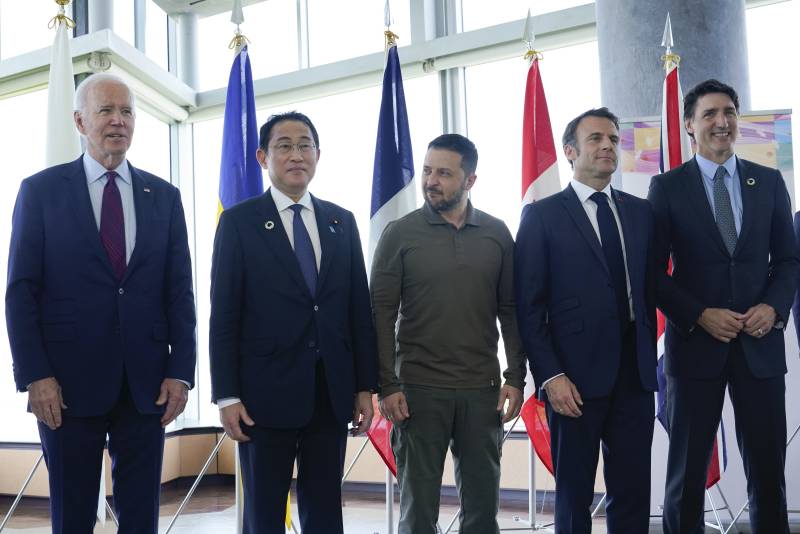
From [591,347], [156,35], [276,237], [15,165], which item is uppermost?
[156,35]

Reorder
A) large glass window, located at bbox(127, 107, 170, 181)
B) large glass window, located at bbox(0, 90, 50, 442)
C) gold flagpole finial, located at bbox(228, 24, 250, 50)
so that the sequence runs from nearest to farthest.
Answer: gold flagpole finial, located at bbox(228, 24, 250, 50)
large glass window, located at bbox(0, 90, 50, 442)
large glass window, located at bbox(127, 107, 170, 181)

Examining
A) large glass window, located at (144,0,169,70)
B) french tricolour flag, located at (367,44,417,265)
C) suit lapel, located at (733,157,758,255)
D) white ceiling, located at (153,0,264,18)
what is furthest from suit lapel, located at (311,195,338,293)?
white ceiling, located at (153,0,264,18)

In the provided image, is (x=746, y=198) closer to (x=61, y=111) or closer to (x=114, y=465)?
(x=114, y=465)

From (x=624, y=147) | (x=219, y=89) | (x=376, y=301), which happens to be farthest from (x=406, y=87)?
(x=376, y=301)

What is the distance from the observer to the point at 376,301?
2516mm

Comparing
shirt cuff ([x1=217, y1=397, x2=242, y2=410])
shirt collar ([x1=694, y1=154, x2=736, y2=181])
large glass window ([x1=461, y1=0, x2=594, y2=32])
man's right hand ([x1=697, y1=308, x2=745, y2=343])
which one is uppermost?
large glass window ([x1=461, y1=0, x2=594, y2=32])

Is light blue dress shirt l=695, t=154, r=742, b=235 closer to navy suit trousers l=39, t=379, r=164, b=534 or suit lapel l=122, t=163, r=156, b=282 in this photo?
suit lapel l=122, t=163, r=156, b=282

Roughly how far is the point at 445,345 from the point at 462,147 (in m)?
0.67

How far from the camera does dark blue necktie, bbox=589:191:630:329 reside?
2.40 meters

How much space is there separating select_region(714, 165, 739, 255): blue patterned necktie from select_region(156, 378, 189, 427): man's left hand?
176cm

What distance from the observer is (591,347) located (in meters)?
2.33

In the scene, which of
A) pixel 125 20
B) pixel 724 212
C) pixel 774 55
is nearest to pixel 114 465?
pixel 724 212

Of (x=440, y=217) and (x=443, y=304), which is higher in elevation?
(x=440, y=217)

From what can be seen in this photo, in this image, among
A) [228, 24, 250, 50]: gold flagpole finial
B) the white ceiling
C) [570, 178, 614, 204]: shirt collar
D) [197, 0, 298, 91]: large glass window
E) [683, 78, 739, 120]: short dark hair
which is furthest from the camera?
the white ceiling
